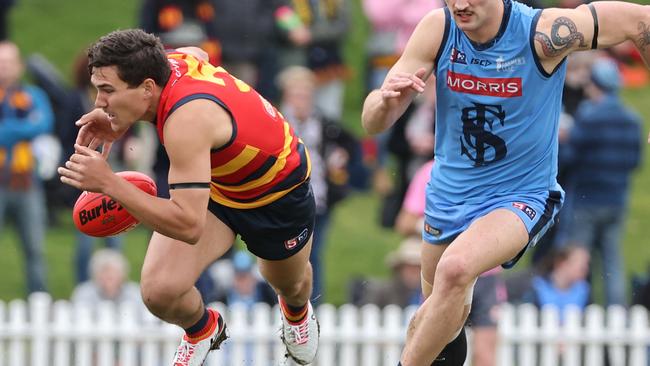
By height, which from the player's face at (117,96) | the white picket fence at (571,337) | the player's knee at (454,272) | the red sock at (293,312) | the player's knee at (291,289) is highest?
the player's face at (117,96)

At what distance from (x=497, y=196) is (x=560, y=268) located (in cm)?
432

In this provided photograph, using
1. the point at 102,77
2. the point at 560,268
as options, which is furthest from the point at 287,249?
the point at 560,268

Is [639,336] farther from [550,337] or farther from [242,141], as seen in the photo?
[242,141]

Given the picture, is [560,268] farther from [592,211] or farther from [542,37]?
[542,37]

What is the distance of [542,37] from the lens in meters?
7.69

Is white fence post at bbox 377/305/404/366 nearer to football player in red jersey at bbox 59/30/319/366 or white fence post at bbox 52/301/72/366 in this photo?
white fence post at bbox 52/301/72/366

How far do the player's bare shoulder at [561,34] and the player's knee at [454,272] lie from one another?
1.15 m

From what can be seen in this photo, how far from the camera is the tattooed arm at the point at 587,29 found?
7680 millimetres

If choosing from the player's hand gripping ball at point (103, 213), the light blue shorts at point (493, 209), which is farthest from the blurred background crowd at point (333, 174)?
the player's hand gripping ball at point (103, 213)

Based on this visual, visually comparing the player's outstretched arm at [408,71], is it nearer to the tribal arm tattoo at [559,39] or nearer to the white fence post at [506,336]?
the tribal arm tattoo at [559,39]

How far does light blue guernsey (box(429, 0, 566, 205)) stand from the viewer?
7754mm

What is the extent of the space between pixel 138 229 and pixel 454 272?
833cm

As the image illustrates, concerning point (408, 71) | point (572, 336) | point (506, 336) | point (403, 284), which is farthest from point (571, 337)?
point (408, 71)

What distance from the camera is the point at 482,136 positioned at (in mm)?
7883
